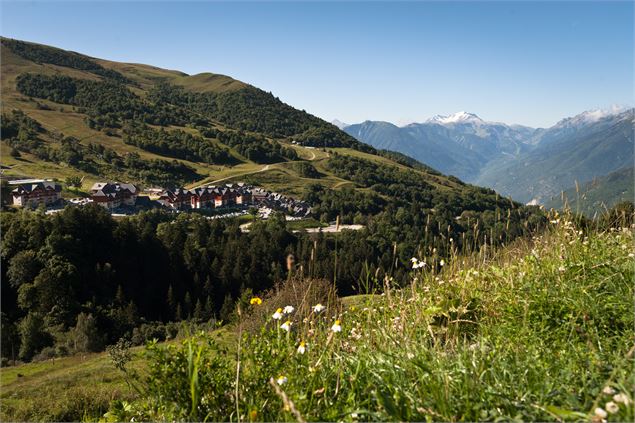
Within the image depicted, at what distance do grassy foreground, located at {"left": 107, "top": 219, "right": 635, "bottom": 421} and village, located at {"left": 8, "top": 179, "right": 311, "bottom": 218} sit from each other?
99433mm

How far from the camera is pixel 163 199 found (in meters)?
118

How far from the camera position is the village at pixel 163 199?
96438 millimetres

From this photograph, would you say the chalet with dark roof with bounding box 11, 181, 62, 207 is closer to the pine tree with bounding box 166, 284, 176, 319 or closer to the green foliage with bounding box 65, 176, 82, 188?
the green foliage with bounding box 65, 176, 82, 188

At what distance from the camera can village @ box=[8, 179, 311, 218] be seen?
316ft

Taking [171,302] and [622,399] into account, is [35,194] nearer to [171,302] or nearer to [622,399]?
[171,302]

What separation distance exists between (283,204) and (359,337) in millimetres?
127782

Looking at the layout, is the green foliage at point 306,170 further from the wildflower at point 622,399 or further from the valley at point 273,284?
the wildflower at point 622,399

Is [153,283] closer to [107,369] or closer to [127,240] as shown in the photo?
[127,240]

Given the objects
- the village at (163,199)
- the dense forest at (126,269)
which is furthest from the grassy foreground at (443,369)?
the village at (163,199)

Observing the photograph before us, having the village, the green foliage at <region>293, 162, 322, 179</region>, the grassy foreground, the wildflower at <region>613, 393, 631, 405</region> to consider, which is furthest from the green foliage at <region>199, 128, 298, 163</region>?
the wildflower at <region>613, 393, 631, 405</region>

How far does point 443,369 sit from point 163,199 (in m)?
122

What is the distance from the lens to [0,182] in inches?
3787

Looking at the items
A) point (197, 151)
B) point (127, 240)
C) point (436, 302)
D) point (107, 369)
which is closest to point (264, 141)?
point (197, 151)

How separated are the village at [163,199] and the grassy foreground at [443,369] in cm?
9943
